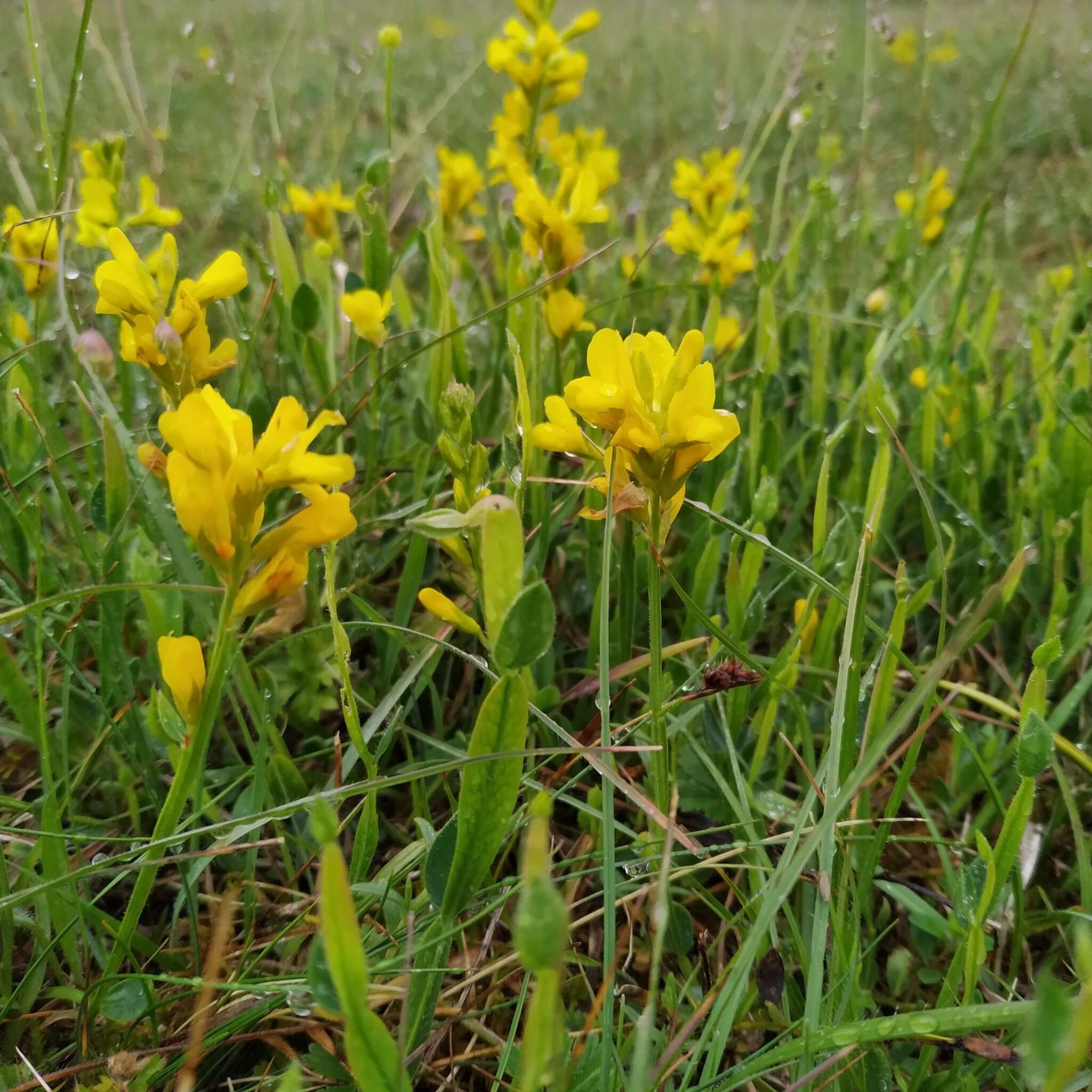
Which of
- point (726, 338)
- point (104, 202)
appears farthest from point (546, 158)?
point (104, 202)

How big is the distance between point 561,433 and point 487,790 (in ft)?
0.91

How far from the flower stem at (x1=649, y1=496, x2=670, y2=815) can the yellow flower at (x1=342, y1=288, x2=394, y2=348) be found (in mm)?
534

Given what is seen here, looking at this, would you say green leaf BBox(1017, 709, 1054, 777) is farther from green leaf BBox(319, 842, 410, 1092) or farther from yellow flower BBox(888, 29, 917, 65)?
yellow flower BBox(888, 29, 917, 65)

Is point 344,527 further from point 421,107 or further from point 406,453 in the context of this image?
point 421,107

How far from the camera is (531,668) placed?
0.87 m

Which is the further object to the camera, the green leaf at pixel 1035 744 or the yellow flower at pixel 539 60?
the yellow flower at pixel 539 60

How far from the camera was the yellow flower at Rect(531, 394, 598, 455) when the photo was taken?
65 cm

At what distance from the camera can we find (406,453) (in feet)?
3.73

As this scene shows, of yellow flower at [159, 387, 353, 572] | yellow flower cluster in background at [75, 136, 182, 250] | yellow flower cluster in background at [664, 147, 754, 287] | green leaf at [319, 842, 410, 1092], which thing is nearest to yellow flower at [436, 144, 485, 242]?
yellow flower cluster in background at [664, 147, 754, 287]

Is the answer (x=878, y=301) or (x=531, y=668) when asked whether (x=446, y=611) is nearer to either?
(x=531, y=668)

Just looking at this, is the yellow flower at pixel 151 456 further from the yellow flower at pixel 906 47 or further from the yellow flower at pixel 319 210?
the yellow flower at pixel 906 47

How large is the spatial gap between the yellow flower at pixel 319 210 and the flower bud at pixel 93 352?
2.70 ft

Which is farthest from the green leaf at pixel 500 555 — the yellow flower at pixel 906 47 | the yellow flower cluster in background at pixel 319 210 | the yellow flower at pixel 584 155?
the yellow flower at pixel 906 47

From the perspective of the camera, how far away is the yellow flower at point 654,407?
56 centimetres
